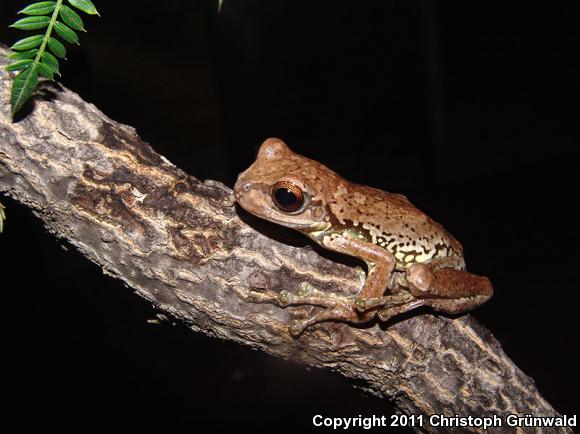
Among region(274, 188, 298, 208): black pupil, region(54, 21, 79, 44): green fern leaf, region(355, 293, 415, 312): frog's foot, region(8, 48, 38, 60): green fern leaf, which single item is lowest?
region(355, 293, 415, 312): frog's foot

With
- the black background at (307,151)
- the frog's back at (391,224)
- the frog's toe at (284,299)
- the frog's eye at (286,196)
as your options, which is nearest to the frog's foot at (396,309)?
the frog's back at (391,224)

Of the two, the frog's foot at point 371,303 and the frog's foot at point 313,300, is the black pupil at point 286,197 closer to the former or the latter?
the frog's foot at point 313,300

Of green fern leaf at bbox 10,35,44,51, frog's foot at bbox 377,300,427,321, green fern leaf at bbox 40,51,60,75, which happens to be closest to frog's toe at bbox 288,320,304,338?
frog's foot at bbox 377,300,427,321

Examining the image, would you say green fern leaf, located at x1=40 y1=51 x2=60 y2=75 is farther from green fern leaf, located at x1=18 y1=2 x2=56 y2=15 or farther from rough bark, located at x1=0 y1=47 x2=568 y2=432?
rough bark, located at x1=0 y1=47 x2=568 y2=432

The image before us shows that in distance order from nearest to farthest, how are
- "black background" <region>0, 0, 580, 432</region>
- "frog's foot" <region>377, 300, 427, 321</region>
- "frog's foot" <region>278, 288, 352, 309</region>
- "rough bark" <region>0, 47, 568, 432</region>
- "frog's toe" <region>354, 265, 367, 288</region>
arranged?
1. "rough bark" <region>0, 47, 568, 432</region>
2. "frog's foot" <region>278, 288, 352, 309</region>
3. "frog's foot" <region>377, 300, 427, 321</region>
4. "frog's toe" <region>354, 265, 367, 288</region>
5. "black background" <region>0, 0, 580, 432</region>

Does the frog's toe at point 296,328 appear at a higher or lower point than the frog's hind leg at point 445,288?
lower

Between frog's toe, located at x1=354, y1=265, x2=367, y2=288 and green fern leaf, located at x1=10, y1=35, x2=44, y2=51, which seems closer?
green fern leaf, located at x1=10, y1=35, x2=44, y2=51
